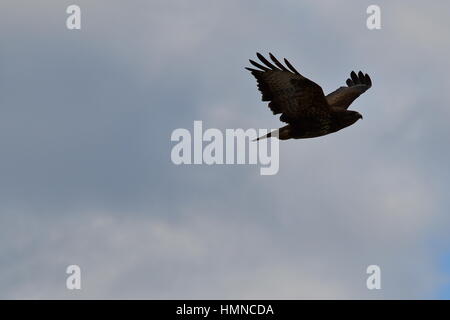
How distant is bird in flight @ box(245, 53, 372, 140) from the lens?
1880 cm

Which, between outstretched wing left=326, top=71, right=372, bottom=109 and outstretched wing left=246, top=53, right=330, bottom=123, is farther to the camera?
outstretched wing left=326, top=71, right=372, bottom=109

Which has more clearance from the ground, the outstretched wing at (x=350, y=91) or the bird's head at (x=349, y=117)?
the outstretched wing at (x=350, y=91)

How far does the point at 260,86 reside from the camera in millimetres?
19047

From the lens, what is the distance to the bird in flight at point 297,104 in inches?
740

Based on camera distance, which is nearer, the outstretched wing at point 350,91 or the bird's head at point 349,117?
the bird's head at point 349,117

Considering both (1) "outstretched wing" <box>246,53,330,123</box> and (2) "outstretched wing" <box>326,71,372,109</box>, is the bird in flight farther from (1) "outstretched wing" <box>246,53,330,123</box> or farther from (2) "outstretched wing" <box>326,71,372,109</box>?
(2) "outstretched wing" <box>326,71,372,109</box>

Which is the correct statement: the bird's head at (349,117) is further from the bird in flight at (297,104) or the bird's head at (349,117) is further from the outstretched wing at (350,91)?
the outstretched wing at (350,91)

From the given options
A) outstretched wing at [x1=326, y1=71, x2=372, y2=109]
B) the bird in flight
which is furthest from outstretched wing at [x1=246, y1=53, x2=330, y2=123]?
outstretched wing at [x1=326, y1=71, x2=372, y2=109]

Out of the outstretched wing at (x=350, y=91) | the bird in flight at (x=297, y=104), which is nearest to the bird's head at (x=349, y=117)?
the bird in flight at (x=297, y=104)

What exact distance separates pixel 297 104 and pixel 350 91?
3.16 metres

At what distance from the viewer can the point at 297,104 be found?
755 inches

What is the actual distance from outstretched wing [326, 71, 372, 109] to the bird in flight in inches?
55.2

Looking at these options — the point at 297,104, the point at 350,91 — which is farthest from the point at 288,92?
the point at 350,91
